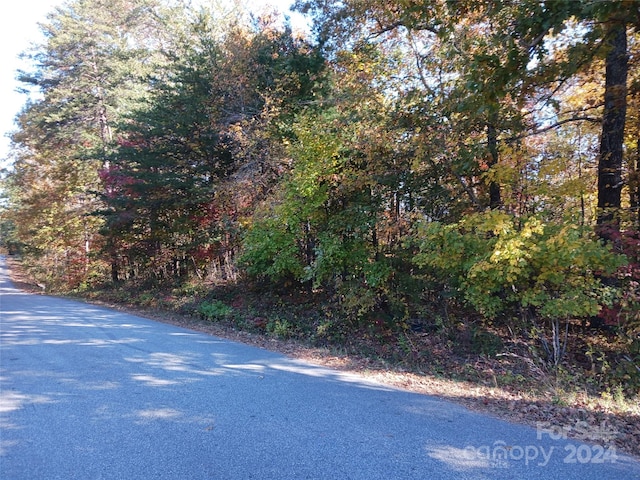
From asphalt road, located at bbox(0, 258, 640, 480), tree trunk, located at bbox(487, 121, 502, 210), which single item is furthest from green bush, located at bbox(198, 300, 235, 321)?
tree trunk, located at bbox(487, 121, 502, 210)

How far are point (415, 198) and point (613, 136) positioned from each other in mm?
4415

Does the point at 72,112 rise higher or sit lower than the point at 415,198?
higher

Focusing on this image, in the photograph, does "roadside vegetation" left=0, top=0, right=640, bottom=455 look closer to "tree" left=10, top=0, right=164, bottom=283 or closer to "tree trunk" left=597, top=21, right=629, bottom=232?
"tree trunk" left=597, top=21, right=629, bottom=232

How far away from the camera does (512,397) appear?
6008mm

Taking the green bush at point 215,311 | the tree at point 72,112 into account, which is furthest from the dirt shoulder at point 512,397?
the tree at point 72,112

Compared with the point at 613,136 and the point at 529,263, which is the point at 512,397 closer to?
the point at 529,263

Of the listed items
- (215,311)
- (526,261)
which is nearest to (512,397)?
(526,261)

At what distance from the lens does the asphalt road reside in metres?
3.62

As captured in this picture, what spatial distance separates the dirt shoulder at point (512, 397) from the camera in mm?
4547

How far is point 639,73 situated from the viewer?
26.1ft

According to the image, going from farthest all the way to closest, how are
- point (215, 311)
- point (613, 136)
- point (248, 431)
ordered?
point (215, 311) → point (613, 136) → point (248, 431)

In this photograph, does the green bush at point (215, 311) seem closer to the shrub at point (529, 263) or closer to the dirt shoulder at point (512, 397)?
the dirt shoulder at point (512, 397)

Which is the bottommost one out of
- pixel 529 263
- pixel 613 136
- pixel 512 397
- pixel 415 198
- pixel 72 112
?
pixel 512 397

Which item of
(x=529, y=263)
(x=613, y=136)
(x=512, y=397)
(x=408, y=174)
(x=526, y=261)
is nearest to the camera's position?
(x=512, y=397)
